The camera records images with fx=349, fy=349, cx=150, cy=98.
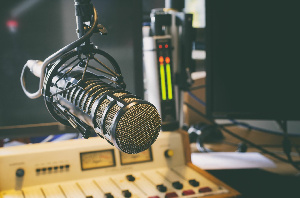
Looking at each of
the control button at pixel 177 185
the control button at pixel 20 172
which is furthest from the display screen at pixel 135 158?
the control button at pixel 20 172

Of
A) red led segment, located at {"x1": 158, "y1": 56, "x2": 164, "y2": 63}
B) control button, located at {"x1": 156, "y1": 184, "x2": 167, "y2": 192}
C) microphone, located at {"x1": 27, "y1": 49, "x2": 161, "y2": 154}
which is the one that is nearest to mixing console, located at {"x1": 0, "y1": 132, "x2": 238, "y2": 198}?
control button, located at {"x1": 156, "y1": 184, "x2": 167, "y2": 192}

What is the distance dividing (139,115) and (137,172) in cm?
68

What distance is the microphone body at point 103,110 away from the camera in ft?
1.42

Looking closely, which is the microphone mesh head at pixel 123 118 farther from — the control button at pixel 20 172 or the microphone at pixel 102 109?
the control button at pixel 20 172

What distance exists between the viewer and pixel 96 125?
0.48 metres

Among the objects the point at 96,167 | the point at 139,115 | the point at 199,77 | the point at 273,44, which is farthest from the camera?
the point at 199,77

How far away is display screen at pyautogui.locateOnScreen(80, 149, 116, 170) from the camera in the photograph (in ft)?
3.45

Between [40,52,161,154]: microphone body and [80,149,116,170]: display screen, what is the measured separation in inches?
18.8

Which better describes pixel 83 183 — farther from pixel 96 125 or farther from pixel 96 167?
pixel 96 125

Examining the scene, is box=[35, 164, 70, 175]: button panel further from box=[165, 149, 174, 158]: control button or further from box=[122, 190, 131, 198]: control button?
box=[165, 149, 174, 158]: control button

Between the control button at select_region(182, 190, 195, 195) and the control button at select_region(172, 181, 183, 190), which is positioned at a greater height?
the control button at select_region(172, 181, 183, 190)

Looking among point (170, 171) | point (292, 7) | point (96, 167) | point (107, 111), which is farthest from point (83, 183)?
point (292, 7)

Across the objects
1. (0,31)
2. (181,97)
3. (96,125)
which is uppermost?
(0,31)

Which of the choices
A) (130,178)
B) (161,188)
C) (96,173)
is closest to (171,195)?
(161,188)
